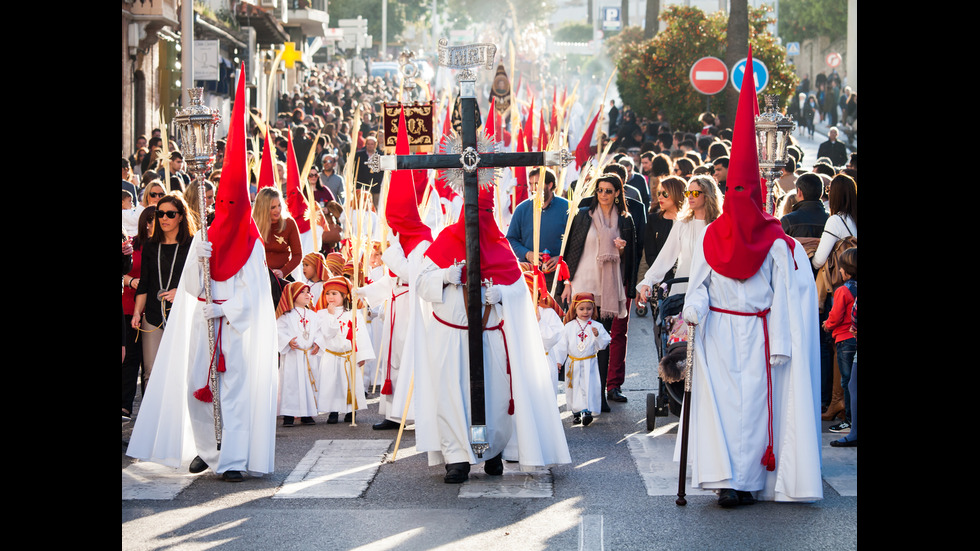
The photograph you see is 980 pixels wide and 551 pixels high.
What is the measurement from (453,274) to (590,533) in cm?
189

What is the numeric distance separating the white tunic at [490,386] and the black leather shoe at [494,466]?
89 mm

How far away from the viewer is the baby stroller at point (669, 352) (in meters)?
8.51

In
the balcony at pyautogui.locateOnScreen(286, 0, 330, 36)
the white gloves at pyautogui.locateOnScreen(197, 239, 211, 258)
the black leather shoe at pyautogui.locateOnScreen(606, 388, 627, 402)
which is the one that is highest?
the balcony at pyautogui.locateOnScreen(286, 0, 330, 36)

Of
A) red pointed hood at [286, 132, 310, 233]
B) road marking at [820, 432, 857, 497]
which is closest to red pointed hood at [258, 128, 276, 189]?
red pointed hood at [286, 132, 310, 233]

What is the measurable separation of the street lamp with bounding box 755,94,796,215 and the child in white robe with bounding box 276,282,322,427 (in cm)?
381

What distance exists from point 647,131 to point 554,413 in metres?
17.6

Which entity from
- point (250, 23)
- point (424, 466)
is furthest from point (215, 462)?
point (250, 23)

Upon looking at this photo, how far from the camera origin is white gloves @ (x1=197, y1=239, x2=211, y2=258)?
7.51 m

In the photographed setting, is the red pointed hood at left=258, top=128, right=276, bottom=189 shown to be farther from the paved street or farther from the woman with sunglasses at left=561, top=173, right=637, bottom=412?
the paved street

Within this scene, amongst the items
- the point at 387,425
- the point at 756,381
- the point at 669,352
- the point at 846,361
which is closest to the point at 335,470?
the point at 387,425

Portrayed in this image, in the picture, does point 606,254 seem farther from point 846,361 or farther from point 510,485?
point 510,485

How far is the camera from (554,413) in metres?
7.73

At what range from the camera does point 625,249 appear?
1020cm
